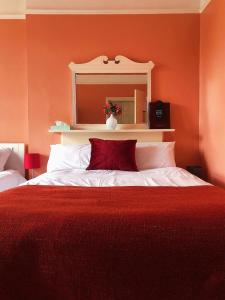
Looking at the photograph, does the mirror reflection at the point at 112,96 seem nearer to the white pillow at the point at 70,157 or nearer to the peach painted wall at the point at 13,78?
the white pillow at the point at 70,157

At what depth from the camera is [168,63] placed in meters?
3.17

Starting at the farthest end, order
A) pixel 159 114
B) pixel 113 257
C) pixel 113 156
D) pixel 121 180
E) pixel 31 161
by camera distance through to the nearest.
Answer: pixel 159 114 < pixel 31 161 < pixel 113 156 < pixel 121 180 < pixel 113 257

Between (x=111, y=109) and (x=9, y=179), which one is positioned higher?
(x=111, y=109)

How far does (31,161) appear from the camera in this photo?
302 cm

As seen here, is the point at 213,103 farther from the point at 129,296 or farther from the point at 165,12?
the point at 129,296

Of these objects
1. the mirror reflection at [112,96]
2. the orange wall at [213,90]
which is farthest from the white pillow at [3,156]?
the orange wall at [213,90]

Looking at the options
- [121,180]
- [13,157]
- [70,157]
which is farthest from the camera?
[13,157]

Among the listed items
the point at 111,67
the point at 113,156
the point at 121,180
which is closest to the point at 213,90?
the point at 111,67

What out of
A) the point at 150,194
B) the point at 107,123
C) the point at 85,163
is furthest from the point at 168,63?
the point at 150,194

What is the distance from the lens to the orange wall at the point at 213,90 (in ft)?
8.53

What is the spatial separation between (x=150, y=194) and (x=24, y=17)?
293cm

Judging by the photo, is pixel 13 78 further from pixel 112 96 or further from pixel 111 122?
pixel 111 122

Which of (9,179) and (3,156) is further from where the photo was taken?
(3,156)

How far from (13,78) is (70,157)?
1385 millimetres
